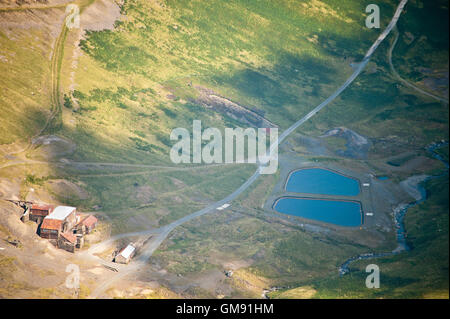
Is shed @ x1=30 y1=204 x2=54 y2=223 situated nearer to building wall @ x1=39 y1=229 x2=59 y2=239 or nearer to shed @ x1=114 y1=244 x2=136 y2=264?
building wall @ x1=39 y1=229 x2=59 y2=239

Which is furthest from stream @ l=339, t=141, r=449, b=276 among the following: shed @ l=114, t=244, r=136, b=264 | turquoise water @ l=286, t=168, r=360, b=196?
shed @ l=114, t=244, r=136, b=264

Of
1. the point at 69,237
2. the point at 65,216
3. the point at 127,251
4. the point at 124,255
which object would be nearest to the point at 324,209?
the point at 127,251

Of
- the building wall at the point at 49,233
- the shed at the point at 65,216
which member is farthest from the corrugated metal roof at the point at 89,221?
the building wall at the point at 49,233

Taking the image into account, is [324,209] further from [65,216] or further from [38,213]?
[38,213]
